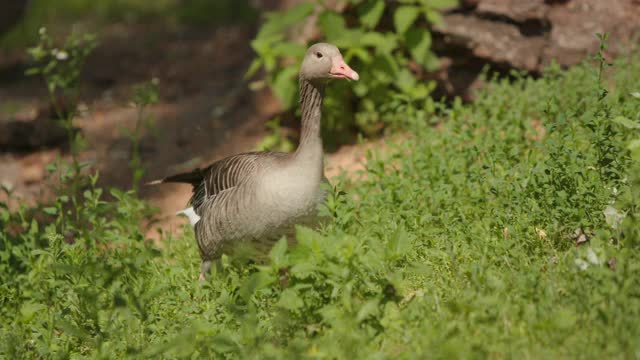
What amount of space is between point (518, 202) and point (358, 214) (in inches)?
54.5

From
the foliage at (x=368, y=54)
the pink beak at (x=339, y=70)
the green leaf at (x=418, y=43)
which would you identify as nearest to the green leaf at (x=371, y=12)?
the foliage at (x=368, y=54)

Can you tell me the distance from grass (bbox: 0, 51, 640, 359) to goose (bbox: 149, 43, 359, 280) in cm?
22

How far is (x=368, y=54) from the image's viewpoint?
8195mm

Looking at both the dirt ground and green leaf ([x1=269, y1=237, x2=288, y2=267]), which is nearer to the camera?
green leaf ([x1=269, y1=237, x2=288, y2=267])

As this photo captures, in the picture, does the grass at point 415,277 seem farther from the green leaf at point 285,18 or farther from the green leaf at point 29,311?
the green leaf at point 285,18

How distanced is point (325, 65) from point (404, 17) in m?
3.11

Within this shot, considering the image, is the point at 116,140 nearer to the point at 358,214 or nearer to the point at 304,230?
the point at 358,214

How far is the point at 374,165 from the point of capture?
6.43 m

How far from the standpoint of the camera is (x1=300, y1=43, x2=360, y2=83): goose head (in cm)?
504

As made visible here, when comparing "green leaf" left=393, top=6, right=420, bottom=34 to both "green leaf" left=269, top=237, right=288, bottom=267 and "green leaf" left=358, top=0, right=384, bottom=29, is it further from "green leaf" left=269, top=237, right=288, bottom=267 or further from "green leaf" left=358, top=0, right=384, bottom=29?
"green leaf" left=269, top=237, right=288, bottom=267

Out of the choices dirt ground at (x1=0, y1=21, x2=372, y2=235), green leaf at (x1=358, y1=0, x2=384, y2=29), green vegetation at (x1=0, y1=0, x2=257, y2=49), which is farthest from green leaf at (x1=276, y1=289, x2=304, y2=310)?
green vegetation at (x1=0, y1=0, x2=257, y2=49)

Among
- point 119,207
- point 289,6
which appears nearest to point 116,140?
point 289,6

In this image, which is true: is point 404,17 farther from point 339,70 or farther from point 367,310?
point 367,310

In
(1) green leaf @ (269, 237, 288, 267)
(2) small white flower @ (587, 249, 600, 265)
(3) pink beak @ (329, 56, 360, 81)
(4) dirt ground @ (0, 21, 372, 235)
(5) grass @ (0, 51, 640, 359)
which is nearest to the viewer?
(5) grass @ (0, 51, 640, 359)
